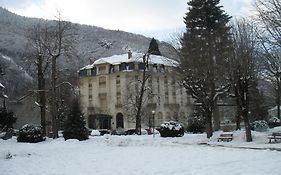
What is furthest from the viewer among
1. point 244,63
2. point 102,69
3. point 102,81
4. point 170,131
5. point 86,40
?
point 86,40

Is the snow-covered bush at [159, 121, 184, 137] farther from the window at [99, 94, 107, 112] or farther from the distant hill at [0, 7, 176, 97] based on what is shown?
the distant hill at [0, 7, 176, 97]

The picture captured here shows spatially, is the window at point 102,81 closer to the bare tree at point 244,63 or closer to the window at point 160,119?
the window at point 160,119

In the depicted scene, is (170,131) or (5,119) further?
(5,119)

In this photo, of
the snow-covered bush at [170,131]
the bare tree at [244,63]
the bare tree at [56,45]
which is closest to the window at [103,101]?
the bare tree at [56,45]

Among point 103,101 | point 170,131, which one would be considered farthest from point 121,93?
point 170,131

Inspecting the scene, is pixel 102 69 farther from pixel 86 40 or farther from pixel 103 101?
pixel 86 40

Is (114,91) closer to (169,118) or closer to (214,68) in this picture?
(169,118)

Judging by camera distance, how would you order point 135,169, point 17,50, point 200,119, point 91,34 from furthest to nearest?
point 91,34
point 17,50
point 200,119
point 135,169

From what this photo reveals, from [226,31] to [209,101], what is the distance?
7.03 meters

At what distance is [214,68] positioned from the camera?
3366 cm

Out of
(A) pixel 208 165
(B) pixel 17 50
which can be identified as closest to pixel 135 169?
(A) pixel 208 165

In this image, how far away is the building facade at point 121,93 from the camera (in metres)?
78.0

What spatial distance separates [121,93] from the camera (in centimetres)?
7912

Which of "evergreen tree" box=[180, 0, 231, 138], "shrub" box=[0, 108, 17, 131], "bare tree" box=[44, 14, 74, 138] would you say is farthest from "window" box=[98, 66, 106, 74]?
"evergreen tree" box=[180, 0, 231, 138]
